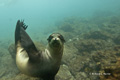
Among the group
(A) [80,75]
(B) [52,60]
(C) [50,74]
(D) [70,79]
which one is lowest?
(A) [80,75]

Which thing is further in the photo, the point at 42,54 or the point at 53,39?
the point at 42,54

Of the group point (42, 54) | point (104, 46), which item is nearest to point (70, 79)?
point (42, 54)

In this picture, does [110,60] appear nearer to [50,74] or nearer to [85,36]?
[50,74]

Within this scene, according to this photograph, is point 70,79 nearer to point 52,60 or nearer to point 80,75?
point 80,75

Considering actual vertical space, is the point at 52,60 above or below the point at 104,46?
above

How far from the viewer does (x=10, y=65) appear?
624 centimetres

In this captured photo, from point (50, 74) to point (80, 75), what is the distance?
1834mm

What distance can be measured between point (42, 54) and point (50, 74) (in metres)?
0.49

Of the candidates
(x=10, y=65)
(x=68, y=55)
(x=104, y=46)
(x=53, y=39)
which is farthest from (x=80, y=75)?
(x=10, y=65)

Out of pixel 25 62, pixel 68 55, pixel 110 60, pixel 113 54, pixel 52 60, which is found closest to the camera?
pixel 52 60

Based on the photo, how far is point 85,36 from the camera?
9.50 metres

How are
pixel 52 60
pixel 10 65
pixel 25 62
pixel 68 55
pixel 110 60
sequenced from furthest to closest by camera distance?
pixel 10 65 → pixel 68 55 → pixel 110 60 → pixel 25 62 → pixel 52 60

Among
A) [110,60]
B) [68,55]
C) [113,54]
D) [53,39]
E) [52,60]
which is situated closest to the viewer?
[53,39]

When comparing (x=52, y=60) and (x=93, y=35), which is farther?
(x=93, y=35)
